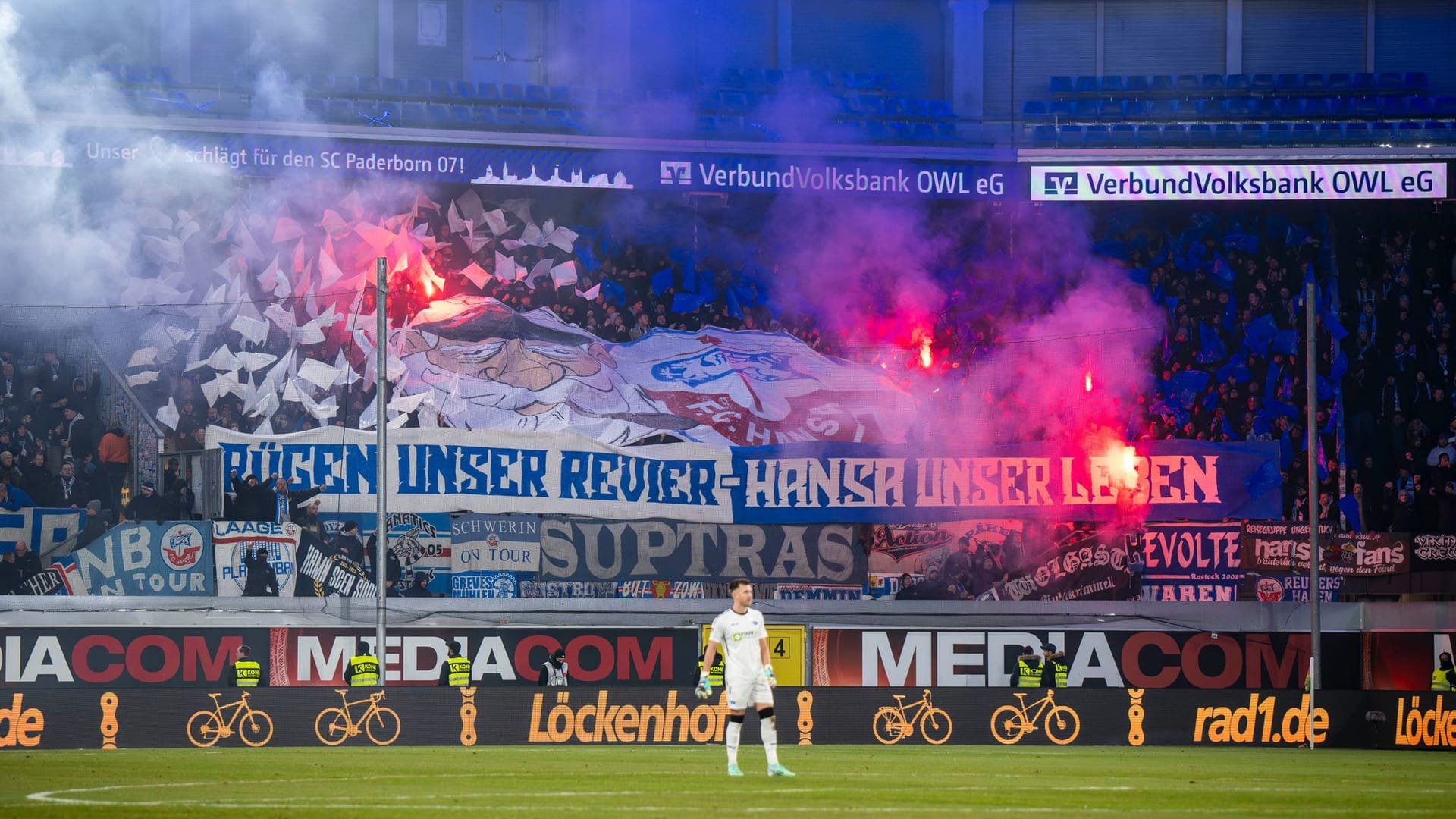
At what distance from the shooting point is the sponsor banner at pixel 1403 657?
26.1 metres

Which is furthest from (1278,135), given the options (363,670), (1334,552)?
(363,670)

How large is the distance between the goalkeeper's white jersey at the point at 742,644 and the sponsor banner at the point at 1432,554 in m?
17.1

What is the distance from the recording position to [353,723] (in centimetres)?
2102

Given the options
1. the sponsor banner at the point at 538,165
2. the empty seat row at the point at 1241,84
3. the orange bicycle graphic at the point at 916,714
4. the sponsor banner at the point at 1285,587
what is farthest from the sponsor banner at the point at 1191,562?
the empty seat row at the point at 1241,84

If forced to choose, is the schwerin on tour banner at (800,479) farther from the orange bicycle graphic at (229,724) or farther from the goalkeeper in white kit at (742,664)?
the goalkeeper in white kit at (742,664)

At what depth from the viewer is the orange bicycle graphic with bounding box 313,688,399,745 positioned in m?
20.9

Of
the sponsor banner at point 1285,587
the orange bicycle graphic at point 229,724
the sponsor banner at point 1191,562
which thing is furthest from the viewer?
the sponsor banner at point 1191,562

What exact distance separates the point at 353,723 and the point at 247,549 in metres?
6.41

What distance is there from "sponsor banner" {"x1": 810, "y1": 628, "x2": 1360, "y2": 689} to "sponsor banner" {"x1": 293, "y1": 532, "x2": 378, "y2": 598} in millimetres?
7366

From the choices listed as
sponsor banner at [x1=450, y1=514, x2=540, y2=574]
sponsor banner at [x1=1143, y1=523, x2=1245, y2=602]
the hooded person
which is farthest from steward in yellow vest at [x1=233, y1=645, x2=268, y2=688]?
sponsor banner at [x1=1143, y1=523, x2=1245, y2=602]

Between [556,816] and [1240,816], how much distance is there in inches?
182

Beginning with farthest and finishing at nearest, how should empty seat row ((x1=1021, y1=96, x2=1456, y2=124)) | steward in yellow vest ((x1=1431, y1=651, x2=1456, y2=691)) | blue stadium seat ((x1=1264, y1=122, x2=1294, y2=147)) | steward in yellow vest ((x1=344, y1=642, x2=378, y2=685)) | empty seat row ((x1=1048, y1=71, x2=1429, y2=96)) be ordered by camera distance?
empty seat row ((x1=1048, y1=71, x2=1429, y2=96))
empty seat row ((x1=1021, y1=96, x2=1456, y2=124))
blue stadium seat ((x1=1264, y1=122, x2=1294, y2=147))
steward in yellow vest ((x1=1431, y1=651, x2=1456, y2=691))
steward in yellow vest ((x1=344, y1=642, x2=378, y2=685))

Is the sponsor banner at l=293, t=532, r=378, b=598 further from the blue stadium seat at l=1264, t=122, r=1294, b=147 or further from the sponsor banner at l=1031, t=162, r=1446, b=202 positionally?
the blue stadium seat at l=1264, t=122, r=1294, b=147

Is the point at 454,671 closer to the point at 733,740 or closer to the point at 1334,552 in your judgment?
the point at 733,740
